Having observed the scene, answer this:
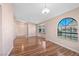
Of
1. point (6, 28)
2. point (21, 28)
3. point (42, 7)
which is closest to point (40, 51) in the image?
point (6, 28)

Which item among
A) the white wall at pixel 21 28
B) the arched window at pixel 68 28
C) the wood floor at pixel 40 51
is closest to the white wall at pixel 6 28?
the wood floor at pixel 40 51

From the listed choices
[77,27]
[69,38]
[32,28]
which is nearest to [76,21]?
[77,27]

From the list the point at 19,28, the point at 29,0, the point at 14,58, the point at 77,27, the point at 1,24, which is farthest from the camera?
the point at 19,28

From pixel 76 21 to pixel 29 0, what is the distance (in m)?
3.71

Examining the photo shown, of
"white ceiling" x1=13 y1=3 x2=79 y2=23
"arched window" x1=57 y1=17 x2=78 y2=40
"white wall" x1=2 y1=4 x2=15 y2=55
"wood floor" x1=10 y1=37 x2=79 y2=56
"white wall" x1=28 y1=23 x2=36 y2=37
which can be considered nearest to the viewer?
"white wall" x1=2 y1=4 x2=15 y2=55

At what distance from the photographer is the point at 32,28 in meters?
12.5

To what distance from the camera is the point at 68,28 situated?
541 cm

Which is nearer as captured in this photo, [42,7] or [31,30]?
[42,7]

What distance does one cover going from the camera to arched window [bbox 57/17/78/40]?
15.8 feet

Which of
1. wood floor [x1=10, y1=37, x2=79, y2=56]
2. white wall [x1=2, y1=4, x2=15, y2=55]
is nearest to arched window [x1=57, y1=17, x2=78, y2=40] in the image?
wood floor [x1=10, y1=37, x2=79, y2=56]

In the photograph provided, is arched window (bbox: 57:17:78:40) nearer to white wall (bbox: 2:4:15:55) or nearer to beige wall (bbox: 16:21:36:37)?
white wall (bbox: 2:4:15:55)

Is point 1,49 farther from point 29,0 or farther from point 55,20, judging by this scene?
point 55,20

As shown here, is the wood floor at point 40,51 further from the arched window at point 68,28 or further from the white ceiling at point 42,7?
the white ceiling at point 42,7

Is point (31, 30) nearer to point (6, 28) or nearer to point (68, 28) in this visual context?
point (68, 28)
